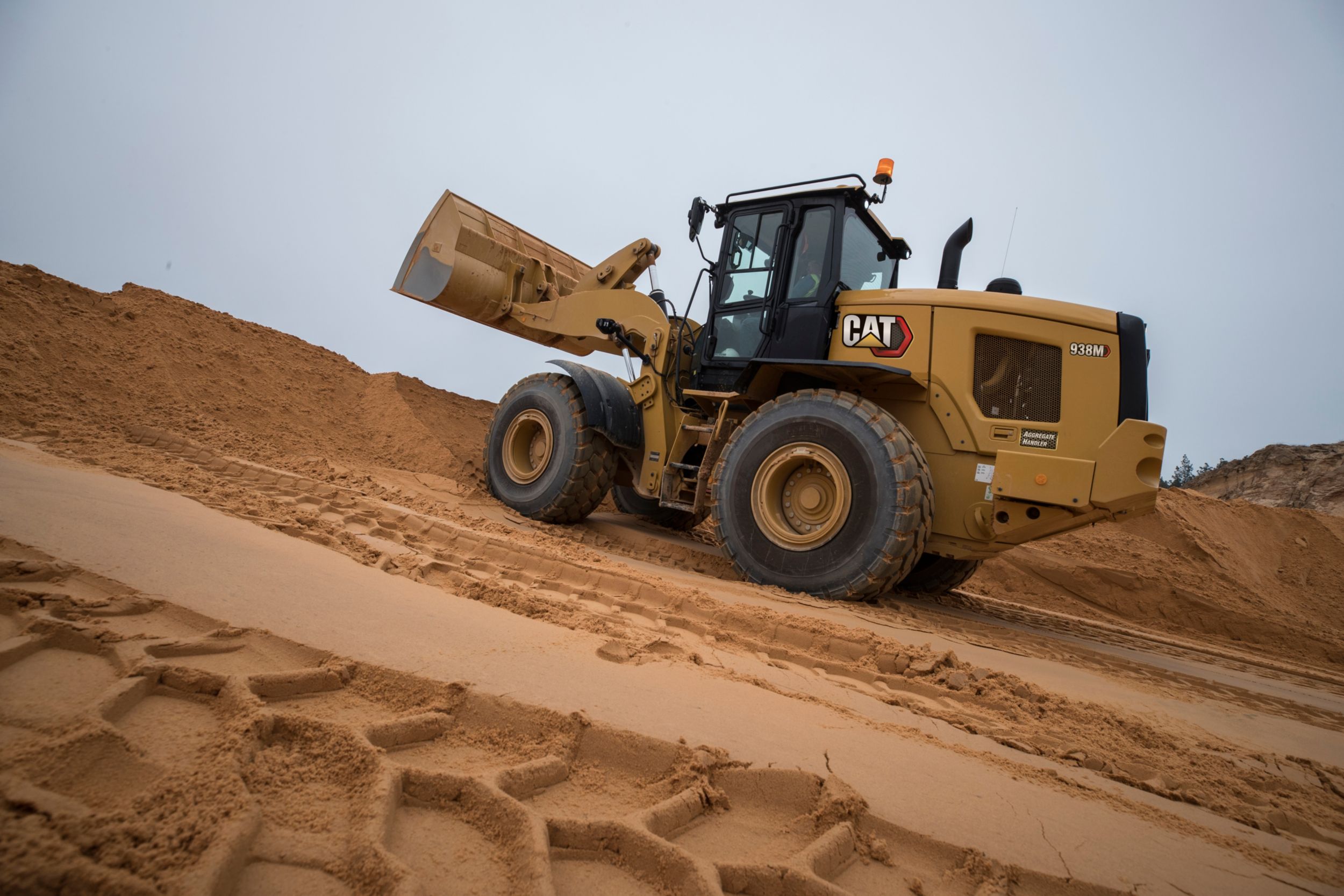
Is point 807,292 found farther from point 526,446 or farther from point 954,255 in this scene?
point 526,446

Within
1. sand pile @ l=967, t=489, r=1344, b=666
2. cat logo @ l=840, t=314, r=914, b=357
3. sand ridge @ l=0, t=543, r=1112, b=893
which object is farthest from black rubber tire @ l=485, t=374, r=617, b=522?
sand pile @ l=967, t=489, r=1344, b=666

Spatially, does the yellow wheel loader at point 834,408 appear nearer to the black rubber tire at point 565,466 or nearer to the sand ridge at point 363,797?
the black rubber tire at point 565,466

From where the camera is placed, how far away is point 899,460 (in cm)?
441

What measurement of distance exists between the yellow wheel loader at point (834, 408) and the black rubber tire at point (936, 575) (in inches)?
0.7

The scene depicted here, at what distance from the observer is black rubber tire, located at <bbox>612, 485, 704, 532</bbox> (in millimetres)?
7828

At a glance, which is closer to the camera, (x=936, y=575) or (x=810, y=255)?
(x=810, y=255)

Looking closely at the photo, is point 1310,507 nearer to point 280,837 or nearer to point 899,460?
point 899,460

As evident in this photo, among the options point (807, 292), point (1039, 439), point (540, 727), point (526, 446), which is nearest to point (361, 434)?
point (526, 446)

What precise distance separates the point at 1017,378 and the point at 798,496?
1653 mm

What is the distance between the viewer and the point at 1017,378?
473 cm

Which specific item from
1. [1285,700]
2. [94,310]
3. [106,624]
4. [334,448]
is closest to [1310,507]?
[1285,700]

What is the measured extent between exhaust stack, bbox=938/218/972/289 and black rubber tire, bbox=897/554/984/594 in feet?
7.46

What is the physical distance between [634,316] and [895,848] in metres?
5.54

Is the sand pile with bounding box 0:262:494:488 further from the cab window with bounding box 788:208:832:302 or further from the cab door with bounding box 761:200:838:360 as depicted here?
the cab window with bounding box 788:208:832:302
